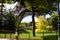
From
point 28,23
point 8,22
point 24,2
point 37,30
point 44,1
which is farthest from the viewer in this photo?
point 28,23

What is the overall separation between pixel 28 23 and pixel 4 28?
12.5 meters

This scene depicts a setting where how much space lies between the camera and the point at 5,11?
2644 cm

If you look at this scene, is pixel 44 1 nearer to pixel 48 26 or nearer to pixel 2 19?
pixel 2 19

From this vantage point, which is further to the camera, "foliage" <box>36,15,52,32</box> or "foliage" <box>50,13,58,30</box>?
"foliage" <box>50,13,58,30</box>

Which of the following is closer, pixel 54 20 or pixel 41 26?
pixel 41 26

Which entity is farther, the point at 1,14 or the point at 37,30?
the point at 37,30

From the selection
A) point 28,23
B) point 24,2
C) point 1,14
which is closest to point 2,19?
point 1,14

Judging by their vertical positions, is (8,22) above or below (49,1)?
A: below

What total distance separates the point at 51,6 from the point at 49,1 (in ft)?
5.91

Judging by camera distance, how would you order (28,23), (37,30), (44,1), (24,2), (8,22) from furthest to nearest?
(28,23) < (37,30) < (8,22) < (24,2) < (44,1)

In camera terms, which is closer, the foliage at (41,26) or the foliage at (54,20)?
the foliage at (41,26)

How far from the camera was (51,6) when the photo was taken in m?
22.4

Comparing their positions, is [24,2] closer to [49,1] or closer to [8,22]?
[49,1]

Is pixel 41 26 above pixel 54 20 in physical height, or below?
below
